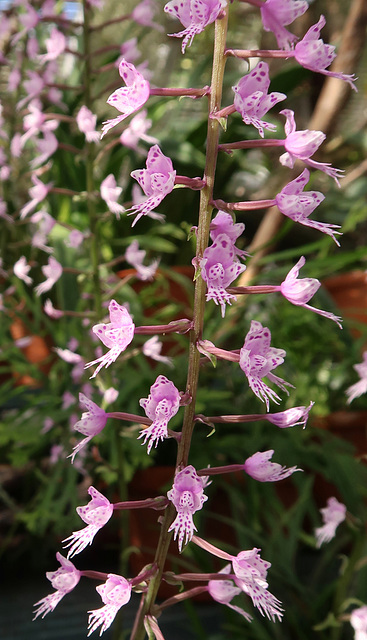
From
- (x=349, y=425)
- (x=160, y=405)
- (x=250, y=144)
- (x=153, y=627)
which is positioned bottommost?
(x=349, y=425)

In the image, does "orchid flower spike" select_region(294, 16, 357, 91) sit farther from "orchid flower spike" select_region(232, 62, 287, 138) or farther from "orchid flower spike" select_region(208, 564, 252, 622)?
"orchid flower spike" select_region(208, 564, 252, 622)

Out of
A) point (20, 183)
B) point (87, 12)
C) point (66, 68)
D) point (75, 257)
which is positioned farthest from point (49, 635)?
point (66, 68)

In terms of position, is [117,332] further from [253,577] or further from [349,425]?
[349,425]

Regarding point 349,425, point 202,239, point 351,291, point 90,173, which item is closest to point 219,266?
point 202,239

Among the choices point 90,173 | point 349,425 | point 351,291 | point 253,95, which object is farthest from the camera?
point 351,291

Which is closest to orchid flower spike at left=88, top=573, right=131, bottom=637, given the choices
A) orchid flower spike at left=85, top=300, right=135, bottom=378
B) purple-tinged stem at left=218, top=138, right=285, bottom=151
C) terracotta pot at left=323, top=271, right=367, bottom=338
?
orchid flower spike at left=85, top=300, right=135, bottom=378
